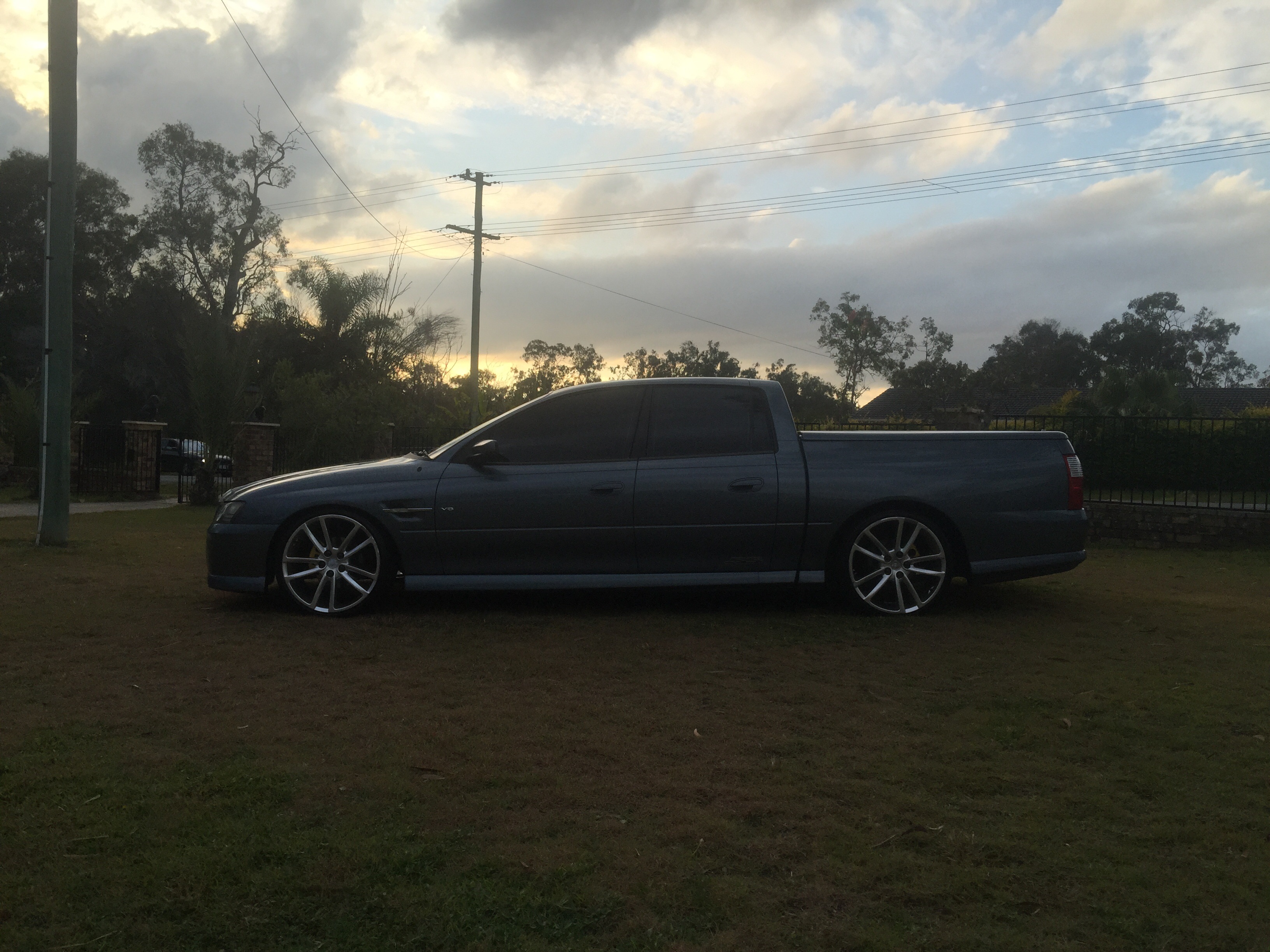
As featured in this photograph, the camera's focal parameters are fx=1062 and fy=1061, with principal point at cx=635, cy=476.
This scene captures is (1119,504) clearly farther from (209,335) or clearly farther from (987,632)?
(209,335)

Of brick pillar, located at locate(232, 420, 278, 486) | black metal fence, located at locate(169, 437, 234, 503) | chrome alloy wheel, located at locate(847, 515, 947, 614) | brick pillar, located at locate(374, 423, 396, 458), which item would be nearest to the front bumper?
chrome alloy wheel, located at locate(847, 515, 947, 614)

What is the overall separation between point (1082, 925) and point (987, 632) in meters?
3.93

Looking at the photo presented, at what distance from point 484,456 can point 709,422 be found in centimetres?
147

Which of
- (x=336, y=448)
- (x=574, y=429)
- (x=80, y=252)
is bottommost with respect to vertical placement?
(x=574, y=429)

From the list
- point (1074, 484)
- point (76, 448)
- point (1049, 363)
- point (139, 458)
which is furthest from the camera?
point (1049, 363)

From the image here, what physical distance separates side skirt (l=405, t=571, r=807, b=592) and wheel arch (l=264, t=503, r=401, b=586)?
0.20m

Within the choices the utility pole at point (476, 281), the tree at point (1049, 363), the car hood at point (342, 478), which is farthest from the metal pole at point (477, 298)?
the tree at point (1049, 363)

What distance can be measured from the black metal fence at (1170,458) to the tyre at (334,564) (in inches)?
386

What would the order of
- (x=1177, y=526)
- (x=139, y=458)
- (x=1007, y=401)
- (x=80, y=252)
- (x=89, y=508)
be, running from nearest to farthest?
(x=1177, y=526)
(x=89, y=508)
(x=139, y=458)
(x=80, y=252)
(x=1007, y=401)

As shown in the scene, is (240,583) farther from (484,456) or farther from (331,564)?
(484,456)

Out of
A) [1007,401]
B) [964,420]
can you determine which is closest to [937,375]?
[1007,401]

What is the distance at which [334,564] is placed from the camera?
676 centimetres

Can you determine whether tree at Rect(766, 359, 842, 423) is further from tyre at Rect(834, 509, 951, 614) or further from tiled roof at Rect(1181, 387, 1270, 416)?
tyre at Rect(834, 509, 951, 614)

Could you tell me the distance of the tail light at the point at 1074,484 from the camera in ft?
23.1
